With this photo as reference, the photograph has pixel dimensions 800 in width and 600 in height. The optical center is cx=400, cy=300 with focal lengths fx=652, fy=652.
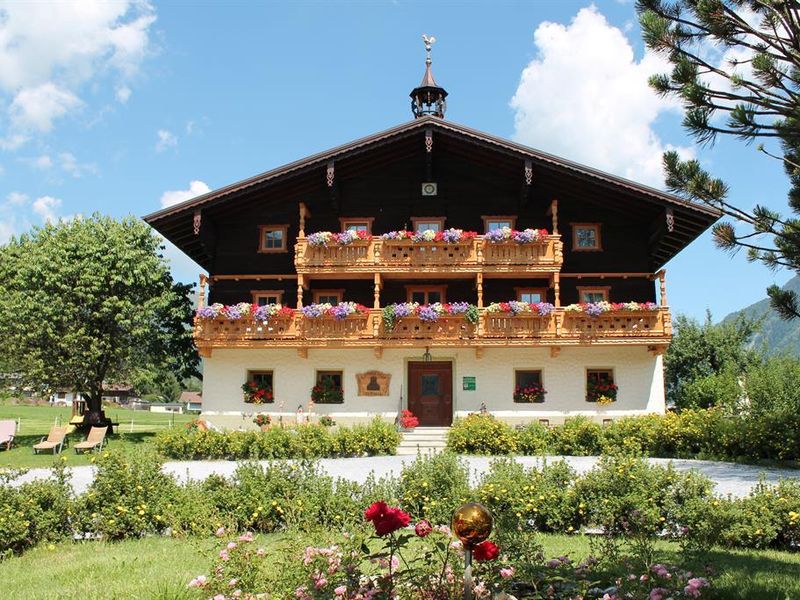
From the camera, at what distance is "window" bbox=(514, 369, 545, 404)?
23.5m

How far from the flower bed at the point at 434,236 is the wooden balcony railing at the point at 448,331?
2848 millimetres

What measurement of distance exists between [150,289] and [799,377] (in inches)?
1181

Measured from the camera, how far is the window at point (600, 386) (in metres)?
23.5

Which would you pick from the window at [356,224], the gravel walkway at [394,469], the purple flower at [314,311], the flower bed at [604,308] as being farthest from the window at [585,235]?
the gravel walkway at [394,469]

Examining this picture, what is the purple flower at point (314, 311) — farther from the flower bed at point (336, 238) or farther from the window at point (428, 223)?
the window at point (428, 223)

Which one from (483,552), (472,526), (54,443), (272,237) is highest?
(272,237)


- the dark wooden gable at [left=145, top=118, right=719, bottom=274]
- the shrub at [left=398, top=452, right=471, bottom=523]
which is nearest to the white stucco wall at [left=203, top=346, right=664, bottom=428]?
the dark wooden gable at [left=145, top=118, right=719, bottom=274]

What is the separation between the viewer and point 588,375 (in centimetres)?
2384

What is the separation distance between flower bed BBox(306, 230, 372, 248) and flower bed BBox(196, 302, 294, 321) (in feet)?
9.04

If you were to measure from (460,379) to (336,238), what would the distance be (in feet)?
22.7

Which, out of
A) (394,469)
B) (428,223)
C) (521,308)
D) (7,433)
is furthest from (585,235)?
(7,433)

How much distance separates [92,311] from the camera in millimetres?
25484

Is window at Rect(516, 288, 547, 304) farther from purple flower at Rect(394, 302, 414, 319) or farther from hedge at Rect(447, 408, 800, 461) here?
A: hedge at Rect(447, 408, 800, 461)

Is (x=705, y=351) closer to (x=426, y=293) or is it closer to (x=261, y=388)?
(x=426, y=293)
